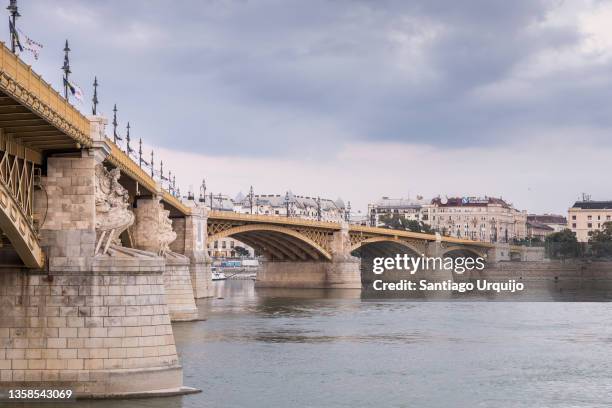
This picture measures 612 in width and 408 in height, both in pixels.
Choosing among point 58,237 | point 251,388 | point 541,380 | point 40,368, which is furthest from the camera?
point 541,380

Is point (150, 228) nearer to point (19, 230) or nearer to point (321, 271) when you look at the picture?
point (19, 230)

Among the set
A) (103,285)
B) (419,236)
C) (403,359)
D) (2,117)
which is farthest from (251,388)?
(419,236)

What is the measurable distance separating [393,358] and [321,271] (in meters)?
78.2

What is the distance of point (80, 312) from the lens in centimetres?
3347

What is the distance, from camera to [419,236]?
157875 millimetres

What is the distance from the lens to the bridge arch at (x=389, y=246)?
147250mm

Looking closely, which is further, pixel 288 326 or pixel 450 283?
pixel 450 283

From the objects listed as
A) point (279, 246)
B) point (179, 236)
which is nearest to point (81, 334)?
point (179, 236)

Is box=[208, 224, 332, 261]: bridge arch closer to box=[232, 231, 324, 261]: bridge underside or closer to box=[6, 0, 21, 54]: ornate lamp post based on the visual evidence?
box=[232, 231, 324, 261]: bridge underside

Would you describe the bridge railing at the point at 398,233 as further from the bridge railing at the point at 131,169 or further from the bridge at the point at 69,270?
the bridge at the point at 69,270

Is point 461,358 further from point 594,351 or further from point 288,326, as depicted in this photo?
point 288,326

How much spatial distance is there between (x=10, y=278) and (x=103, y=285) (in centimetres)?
322

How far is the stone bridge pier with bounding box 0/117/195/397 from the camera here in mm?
33031

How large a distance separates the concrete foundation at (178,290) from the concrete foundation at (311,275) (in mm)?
58434
